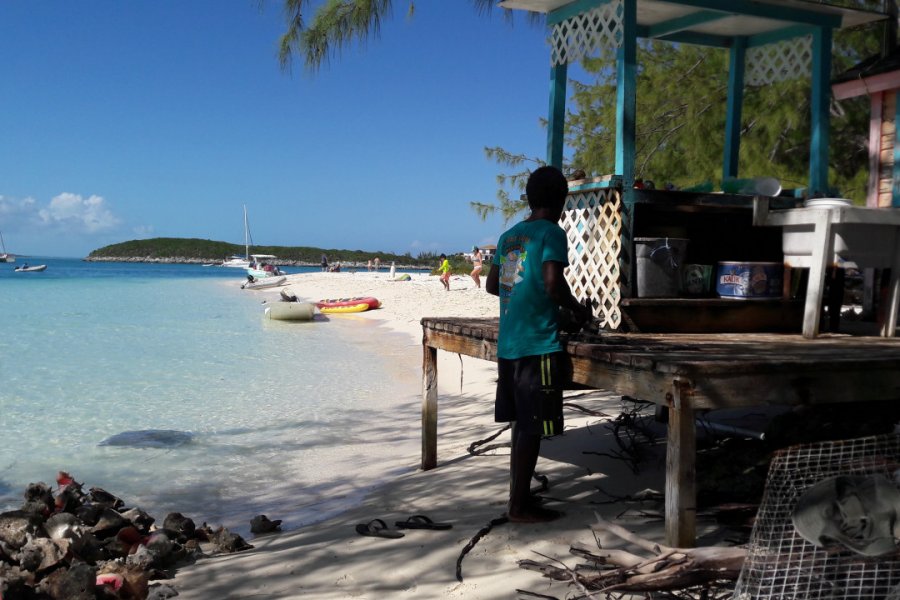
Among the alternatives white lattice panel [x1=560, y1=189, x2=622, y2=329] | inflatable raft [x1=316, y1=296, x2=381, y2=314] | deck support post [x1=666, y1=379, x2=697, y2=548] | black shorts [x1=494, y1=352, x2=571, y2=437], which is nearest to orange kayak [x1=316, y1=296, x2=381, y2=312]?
inflatable raft [x1=316, y1=296, x2=381, y2=314]

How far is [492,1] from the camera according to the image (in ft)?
32.3

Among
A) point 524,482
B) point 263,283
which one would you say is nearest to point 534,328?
point 524,482

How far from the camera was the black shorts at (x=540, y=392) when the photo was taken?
4.09 meters

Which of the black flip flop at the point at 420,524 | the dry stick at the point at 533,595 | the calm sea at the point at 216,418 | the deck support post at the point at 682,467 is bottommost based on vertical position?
the calm sea at the point at 216,418

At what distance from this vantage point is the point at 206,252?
581ft

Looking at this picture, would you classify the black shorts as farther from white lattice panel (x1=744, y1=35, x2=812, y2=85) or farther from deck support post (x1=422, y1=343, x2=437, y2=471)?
white lattice panel (x1=744, y1=35, x2=812, y2=85)

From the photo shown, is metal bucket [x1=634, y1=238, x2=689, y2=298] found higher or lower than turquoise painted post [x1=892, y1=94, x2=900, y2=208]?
lower

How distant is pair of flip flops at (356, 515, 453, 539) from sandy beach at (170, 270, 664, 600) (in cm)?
4

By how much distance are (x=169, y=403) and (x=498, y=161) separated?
956 cm

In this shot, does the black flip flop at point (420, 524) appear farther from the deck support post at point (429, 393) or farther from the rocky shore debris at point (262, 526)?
the deck support post at point (429, 393)

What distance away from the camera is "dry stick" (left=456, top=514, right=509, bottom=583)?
375 cm

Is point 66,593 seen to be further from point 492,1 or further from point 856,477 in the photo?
point 492,1

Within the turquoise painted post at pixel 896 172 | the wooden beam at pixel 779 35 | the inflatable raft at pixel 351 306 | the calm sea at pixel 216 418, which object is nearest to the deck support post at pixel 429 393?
the calm sea at pixel 216 418

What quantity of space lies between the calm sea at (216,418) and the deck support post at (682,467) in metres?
3.35
